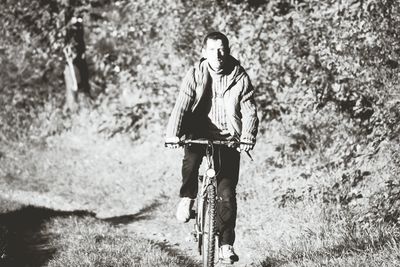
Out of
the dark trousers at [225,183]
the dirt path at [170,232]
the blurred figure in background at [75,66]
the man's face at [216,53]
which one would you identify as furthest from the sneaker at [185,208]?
the blurred figure in background at [75,66]

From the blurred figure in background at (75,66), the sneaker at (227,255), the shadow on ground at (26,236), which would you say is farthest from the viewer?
the blurred figure in background at (75,66)

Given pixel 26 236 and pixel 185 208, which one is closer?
pixel 185 208

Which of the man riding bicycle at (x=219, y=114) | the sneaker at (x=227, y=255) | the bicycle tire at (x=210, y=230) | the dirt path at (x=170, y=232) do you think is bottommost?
the dirt path at (x=170, y=232)

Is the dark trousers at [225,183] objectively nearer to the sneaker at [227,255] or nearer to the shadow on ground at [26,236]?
the sneaker at [227,255]

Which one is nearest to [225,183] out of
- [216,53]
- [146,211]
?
[216,53]

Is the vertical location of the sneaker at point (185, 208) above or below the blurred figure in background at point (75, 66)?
below

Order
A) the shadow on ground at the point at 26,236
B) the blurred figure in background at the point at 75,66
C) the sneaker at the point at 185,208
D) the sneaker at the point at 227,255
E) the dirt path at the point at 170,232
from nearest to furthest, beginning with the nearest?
the sneaker at the point at 227,255
the sneaker at the point at 185,208
the shadow on ground at the point at 26,236
the dirt path at the point at 170,232
the blurred figure in background at the point at 75,66

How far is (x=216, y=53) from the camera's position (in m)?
4.85

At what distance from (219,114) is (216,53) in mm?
574

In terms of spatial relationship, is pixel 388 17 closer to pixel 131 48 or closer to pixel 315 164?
pixel 315 164

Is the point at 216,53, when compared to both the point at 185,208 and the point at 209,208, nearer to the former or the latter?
the point at 209,208

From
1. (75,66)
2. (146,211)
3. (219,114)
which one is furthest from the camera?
(75,66)

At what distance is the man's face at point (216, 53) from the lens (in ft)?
15.8

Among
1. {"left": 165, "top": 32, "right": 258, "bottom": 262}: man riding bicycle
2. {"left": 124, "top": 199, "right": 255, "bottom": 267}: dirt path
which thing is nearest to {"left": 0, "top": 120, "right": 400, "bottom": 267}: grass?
{"left": 124, "top": 199, "right": 255, "bottom": 267}: dirt path
